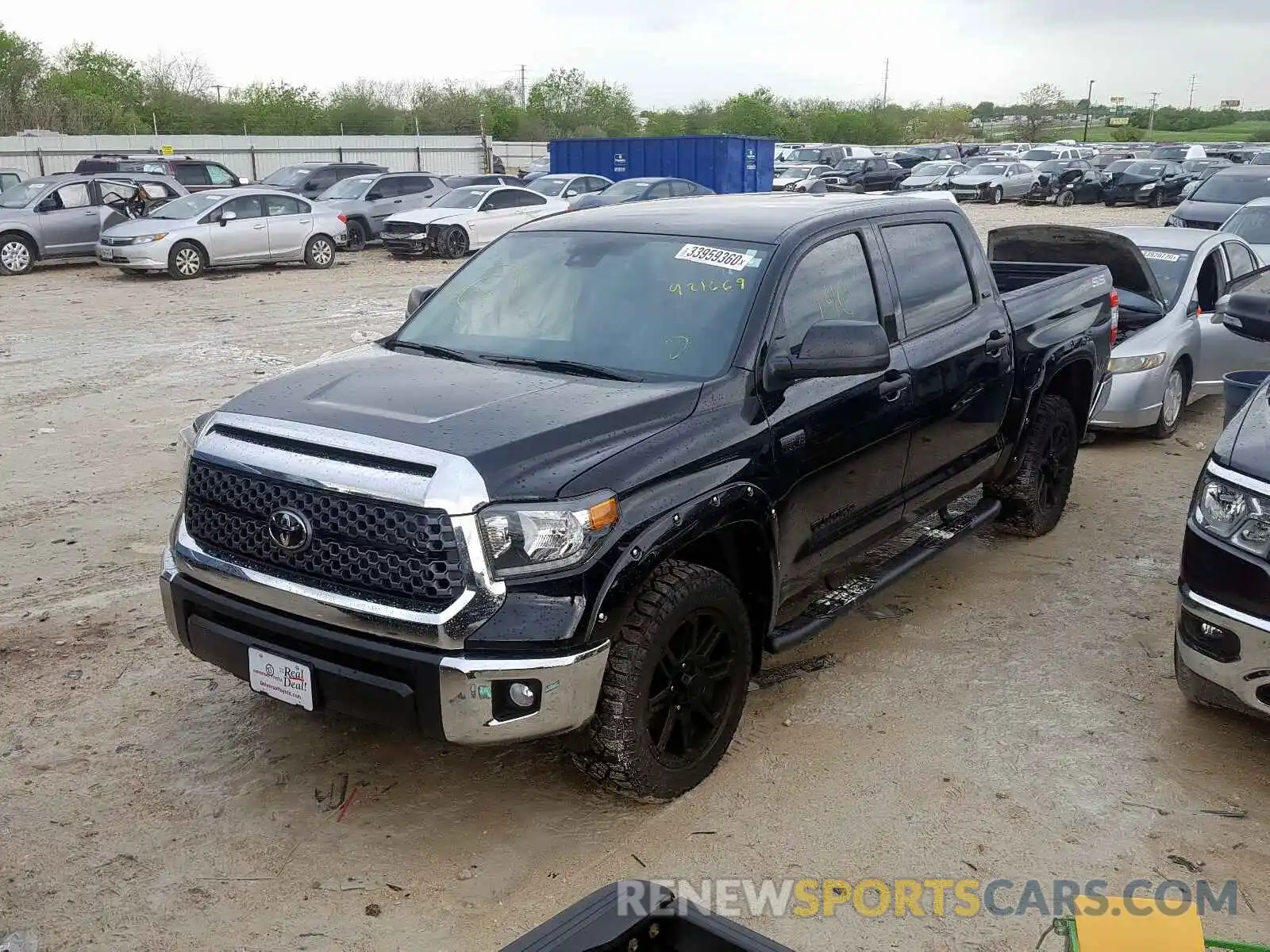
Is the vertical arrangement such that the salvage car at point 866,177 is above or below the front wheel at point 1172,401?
above

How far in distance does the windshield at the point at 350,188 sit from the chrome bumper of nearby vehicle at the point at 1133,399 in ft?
61.1

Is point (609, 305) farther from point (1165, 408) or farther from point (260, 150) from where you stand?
point (260, 150)

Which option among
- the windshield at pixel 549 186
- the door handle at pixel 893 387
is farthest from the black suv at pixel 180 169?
the door handle at pixel 893 387

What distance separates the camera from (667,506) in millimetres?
3670

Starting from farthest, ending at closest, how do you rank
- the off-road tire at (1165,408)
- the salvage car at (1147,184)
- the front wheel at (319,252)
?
the salvage car at (1147,184)
the front wheel at (319,252)
the off-road tire at (1165,408)

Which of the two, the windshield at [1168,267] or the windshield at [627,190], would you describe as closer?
the windshield at [1168,267]

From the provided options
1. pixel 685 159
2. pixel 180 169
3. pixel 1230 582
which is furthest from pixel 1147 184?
pixel 1230 582

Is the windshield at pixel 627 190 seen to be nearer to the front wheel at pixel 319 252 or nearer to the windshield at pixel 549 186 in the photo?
the windshield at pixel 549 186

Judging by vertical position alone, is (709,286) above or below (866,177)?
above

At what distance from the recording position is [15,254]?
61.9ft

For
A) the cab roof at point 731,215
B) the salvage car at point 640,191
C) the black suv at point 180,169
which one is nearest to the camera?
the cab roof at point 731,215

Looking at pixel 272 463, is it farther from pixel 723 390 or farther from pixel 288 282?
pixel 288 282

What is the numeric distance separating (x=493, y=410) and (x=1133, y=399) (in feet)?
20.9

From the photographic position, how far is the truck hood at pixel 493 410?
3.45 m
